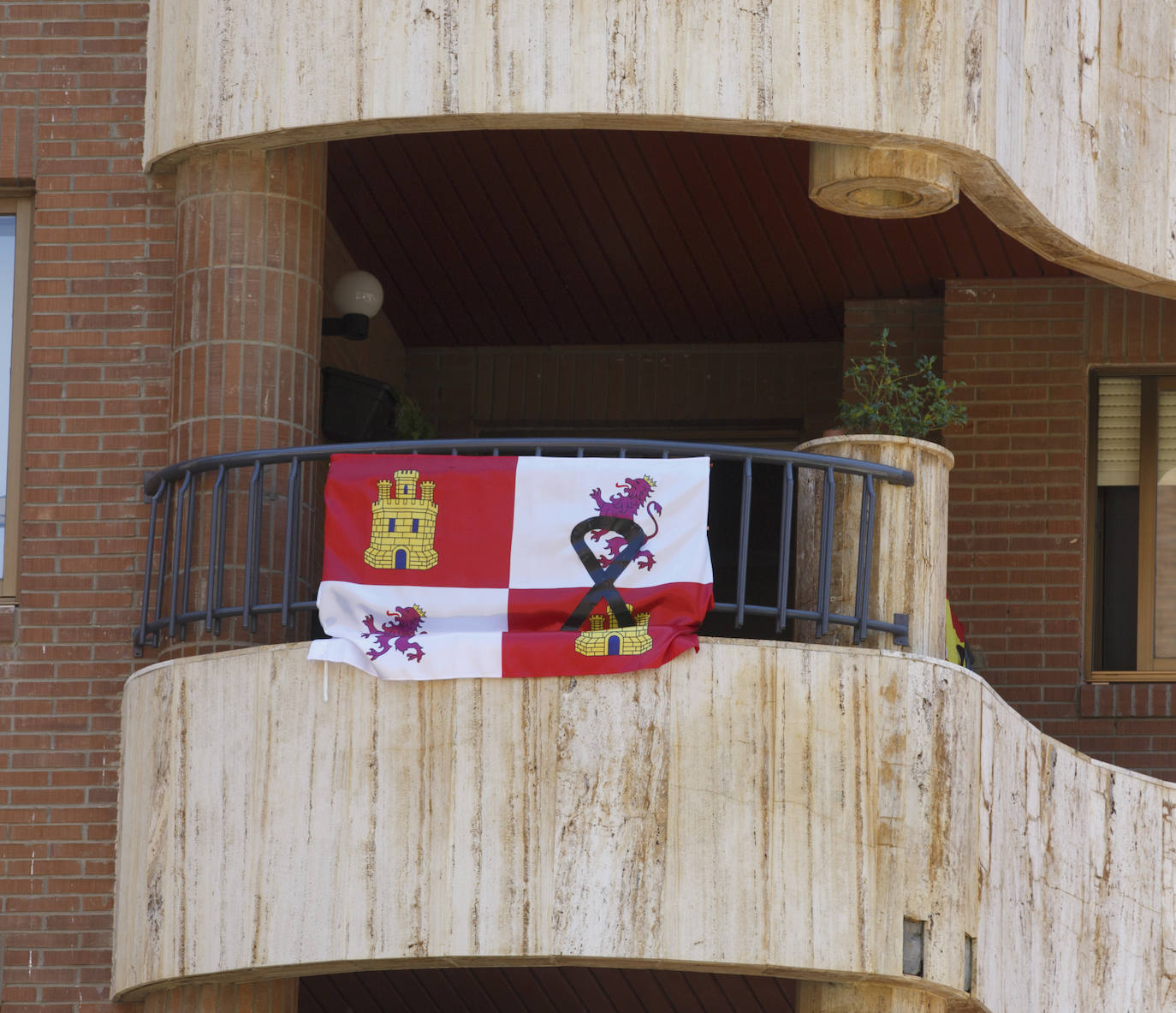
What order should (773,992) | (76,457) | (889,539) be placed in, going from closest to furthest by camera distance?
1. (889,539)
2. (76,457)
3. (773,992)

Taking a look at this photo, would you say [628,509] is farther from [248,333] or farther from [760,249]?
[760,249]

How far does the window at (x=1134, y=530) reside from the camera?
1211 centimetres

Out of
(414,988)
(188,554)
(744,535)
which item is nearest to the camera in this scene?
(744,535)

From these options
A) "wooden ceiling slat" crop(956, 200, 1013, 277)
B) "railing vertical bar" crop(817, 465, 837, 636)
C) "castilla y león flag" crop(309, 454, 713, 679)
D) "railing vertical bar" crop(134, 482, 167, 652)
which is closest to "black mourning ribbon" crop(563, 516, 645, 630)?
"castilla y león flag" crop(309, 454, 713, 679)

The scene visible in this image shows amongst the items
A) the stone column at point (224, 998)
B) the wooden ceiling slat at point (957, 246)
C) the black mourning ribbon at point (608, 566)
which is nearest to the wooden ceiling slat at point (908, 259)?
the wooden ceiling slat at point (957, 246)

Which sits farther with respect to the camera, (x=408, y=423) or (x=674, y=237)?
(x=674, y=237)

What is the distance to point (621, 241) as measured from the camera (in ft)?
40.9

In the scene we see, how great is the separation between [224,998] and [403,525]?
2066 mm

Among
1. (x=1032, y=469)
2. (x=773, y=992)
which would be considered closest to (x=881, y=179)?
(x=1032, y=469)

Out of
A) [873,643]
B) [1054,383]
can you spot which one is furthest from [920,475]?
[1054,383]

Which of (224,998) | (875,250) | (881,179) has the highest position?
(875,250)

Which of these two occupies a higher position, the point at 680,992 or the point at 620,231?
the point at 620,231

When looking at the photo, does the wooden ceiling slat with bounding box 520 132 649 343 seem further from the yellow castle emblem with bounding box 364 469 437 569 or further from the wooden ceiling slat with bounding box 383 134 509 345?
the yellow castle emblem with bounding box 364 469 437 569

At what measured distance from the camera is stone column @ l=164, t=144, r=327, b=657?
990 centimetres
